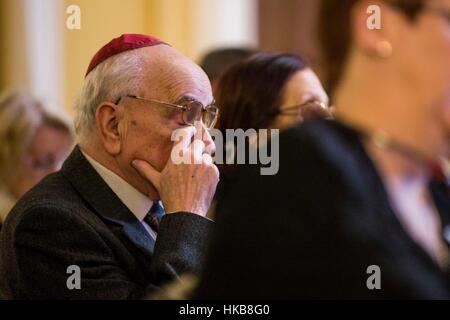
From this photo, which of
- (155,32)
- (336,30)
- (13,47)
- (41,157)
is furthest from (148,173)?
(13,47)

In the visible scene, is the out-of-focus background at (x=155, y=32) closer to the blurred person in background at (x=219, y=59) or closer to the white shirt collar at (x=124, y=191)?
the blurred person in background at (x=219, y=59)

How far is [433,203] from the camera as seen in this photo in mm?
1492

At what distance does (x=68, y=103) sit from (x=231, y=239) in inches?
168

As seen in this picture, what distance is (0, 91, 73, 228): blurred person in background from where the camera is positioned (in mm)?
3773

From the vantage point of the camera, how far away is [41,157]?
3812mm

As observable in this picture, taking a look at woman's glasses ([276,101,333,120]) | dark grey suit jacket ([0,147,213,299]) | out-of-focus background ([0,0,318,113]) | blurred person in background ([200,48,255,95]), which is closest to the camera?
dark grey suit jacket ([0,147,213,299])

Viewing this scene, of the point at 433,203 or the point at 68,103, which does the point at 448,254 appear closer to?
the point at 433,203

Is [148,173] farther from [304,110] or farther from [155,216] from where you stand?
[304,110]

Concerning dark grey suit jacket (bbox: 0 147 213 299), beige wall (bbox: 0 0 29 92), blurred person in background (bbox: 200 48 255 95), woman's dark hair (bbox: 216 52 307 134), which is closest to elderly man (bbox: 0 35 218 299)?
dark grey suit jacket (bbox: 0 147 213 299)

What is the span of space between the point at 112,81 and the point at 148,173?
25 centimetres

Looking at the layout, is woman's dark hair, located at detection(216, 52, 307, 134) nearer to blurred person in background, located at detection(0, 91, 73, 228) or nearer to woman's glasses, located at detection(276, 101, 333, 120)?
woman's glasses, located at detection(276, 101, 333, 120)

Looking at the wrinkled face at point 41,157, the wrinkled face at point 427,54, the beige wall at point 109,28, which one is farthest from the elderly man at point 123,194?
the beige wall at point 109,28

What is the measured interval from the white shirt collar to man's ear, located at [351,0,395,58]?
1.07 metres
